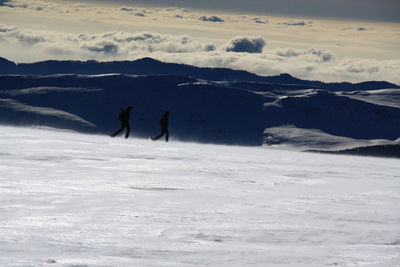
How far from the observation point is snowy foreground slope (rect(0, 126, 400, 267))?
22.8ft

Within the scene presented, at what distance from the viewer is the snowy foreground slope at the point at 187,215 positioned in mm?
6945

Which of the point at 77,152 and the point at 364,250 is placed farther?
the point at 77,152

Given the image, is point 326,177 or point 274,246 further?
point 326,177

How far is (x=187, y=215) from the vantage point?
9406 millimetres

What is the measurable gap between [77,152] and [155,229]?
461 inches

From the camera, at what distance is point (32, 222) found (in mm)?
8227

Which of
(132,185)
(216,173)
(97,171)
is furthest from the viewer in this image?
(216,173)

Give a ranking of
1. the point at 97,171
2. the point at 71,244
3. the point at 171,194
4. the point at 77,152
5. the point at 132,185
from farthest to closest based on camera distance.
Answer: the point at 77,152
the point at 97,171
the point at 132,185
the point at 171,194
the point at 71,244

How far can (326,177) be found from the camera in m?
16.5

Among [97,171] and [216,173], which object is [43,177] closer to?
[97,171]

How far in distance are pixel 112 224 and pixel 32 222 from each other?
106cm

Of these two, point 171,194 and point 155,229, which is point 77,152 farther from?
point 155,229

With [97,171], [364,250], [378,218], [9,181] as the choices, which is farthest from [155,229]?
[97,171]

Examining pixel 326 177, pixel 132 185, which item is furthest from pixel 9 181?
pixel 326 177
